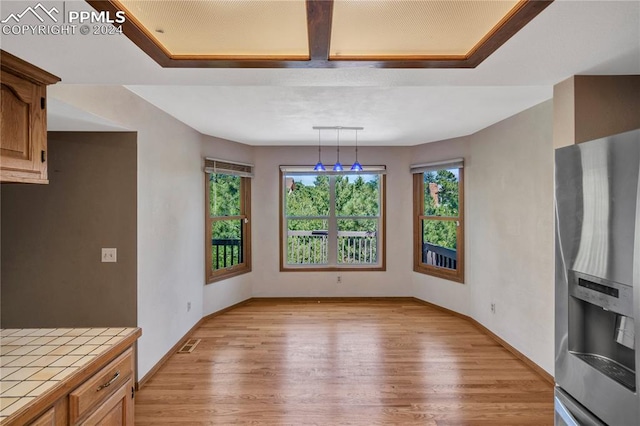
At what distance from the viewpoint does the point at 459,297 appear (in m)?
4.59

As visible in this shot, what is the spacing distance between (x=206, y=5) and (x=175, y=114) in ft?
8.09

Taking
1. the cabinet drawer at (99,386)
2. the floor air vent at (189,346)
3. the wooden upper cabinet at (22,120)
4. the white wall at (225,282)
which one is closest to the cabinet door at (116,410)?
the cabinet drawer at (99,386)

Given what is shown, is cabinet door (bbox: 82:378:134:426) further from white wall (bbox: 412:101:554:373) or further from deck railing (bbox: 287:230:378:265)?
deck railing (bbox: 287:230:378:265)

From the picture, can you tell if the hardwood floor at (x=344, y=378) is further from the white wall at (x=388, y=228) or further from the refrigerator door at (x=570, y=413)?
the refrigerator door at (x=570, y=413)

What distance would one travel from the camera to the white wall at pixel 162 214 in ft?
8.59

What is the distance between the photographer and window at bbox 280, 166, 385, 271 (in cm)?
547

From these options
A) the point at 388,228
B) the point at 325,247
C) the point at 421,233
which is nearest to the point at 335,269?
the point at 325,247

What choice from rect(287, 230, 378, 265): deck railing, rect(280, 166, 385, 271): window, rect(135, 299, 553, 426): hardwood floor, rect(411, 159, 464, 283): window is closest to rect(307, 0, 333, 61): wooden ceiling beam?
rect(135, 299, 553, 426): hardwood floor

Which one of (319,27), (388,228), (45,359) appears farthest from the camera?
(388,228)

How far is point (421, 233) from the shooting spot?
5.24m

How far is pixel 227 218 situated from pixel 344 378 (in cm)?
287

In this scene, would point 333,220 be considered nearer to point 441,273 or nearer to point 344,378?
point 441,273

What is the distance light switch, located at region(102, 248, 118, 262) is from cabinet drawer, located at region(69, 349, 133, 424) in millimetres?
1334

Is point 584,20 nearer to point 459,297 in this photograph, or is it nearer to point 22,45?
point 22,45
